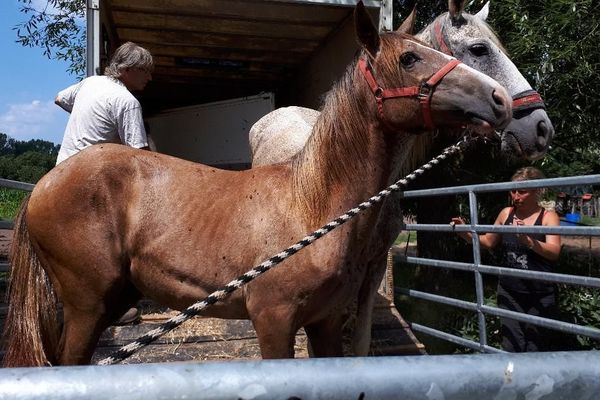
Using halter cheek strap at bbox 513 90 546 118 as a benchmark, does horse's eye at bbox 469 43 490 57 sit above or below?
above

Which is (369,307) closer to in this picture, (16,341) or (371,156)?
(371,156)

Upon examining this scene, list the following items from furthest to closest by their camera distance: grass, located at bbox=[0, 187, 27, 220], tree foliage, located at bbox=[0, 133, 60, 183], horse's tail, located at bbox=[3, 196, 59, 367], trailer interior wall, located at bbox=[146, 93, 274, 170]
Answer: tree foliage, located at bbox=[0, 133, 60, 183] → grass, located at bbox=[0, 187, 27, 220] → trailer interior wall, located at bbox=[146, 93, 274, 170] → horse's tail, located at bbox=[3, 196, 59, 367]

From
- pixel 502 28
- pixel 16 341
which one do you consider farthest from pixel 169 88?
pixel 16 341

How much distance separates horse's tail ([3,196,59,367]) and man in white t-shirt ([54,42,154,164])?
0.62 meters

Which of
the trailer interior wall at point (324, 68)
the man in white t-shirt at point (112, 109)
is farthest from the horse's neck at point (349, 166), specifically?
the trailer interior wall at point (324, 68)

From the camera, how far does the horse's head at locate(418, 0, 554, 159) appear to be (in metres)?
2.77

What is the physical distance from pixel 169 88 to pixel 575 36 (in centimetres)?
525

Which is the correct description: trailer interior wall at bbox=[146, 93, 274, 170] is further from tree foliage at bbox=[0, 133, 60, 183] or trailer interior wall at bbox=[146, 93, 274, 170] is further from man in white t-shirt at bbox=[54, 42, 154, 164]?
tree foliage at bbox=[0, 133, 60, 183]

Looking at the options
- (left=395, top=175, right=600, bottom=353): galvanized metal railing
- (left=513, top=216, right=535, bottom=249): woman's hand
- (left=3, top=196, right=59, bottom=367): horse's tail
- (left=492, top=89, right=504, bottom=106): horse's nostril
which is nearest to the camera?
(left=492, top=89, right=504, bottom=106): horse's nostril

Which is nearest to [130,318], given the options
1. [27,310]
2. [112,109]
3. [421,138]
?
[27,310]

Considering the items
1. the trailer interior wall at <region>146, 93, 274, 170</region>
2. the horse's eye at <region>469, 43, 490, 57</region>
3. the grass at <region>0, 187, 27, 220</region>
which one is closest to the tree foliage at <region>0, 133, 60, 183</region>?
the grass at <region>0, 187, 27, 220</region>

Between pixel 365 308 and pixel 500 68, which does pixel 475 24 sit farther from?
pixel 365 308

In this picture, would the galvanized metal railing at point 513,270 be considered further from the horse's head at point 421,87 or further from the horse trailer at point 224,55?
the horse trailer at point 224,55

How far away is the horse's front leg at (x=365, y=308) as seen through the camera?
3592mm
